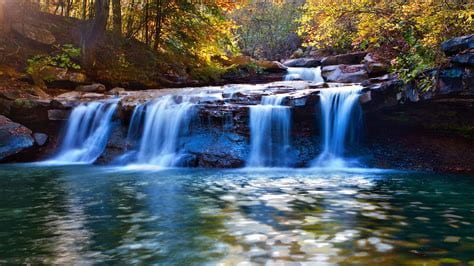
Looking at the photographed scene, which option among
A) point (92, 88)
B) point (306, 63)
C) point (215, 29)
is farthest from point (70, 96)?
point (306, 63)

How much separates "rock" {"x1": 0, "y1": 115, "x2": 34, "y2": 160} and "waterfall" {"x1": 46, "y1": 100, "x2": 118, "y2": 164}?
92 cm

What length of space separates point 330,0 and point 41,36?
1074 centimetres

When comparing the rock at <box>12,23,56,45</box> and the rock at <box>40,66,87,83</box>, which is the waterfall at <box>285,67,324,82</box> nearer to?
the rock at <box>40,66,87,83</box>

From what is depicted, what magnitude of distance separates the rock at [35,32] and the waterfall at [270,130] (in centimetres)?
925

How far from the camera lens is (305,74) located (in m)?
19.3

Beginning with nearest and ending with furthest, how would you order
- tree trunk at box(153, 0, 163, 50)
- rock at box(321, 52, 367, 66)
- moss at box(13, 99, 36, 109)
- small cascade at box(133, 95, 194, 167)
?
small cascade at box(133, 95, 194, 167)
moss at box(13, 99, 36, 109)
tree trunk at box(153, 0, 163, 50)
rock at box(321, 52, 367, 66)

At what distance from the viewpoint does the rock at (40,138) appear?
1238 cm

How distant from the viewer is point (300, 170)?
9805 millimetres

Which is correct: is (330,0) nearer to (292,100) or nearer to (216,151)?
(292,100)

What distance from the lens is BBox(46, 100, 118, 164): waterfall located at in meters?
12.2

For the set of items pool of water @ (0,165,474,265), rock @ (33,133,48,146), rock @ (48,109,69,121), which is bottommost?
pool of water @ (0,165,474,265)

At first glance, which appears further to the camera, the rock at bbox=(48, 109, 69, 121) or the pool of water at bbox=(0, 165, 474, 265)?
the rock at bbox=(48, 109, 69, 121)

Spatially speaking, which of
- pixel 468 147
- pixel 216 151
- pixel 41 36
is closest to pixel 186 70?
pixel 41 36

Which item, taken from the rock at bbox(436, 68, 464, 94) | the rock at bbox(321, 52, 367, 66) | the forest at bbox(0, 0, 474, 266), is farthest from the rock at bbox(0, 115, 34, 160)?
the rock at bbox(321, 52, 367, 66)
